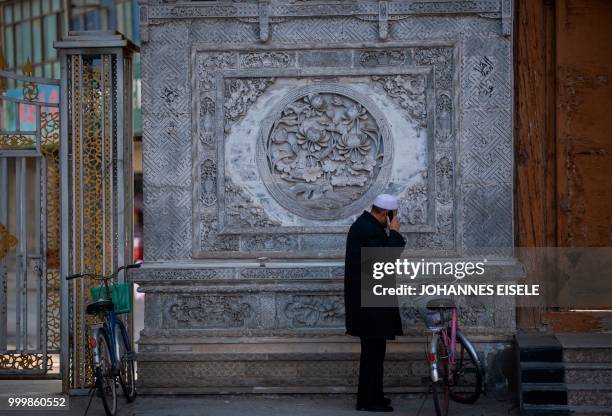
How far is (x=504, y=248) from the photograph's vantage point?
9398mm

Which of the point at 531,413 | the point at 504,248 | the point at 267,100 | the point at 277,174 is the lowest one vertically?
the point at 531,413

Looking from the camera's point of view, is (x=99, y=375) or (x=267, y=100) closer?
(x=99, y=375)

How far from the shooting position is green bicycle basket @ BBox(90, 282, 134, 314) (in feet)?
29.3

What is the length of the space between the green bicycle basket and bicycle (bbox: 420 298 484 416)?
2535mm

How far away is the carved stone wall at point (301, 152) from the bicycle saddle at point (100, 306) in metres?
0.63

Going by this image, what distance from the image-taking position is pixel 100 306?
8758mm

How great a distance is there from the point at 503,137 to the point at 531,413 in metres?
2.45

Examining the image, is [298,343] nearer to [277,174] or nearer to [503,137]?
[277,174]

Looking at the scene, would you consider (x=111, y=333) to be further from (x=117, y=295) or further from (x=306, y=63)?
(x=306, y=63)

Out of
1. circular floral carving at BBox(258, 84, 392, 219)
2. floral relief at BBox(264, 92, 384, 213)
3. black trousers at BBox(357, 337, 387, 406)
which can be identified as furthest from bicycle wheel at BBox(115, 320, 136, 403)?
black trousers at BBox(357, 337, 387, 406)

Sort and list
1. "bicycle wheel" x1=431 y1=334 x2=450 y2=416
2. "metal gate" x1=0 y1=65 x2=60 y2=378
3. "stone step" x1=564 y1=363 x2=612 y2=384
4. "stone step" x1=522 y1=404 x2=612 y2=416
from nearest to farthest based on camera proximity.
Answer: "bicycle wheel" x1=431 y1=334 x2=450 y2=416, "stone step" x1=522 y1=404 x2=612 y2=416, "stone step" x1=564 y1=363 x2=612 y2=384, "metal gate" x1=0 y1=65 x2=60 y2=378

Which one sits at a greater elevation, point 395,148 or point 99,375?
point 395,148

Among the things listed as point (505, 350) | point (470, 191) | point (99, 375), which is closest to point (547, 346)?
point (505, 350)

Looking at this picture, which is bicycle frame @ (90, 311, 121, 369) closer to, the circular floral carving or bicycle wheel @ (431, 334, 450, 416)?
the circular floral carving
